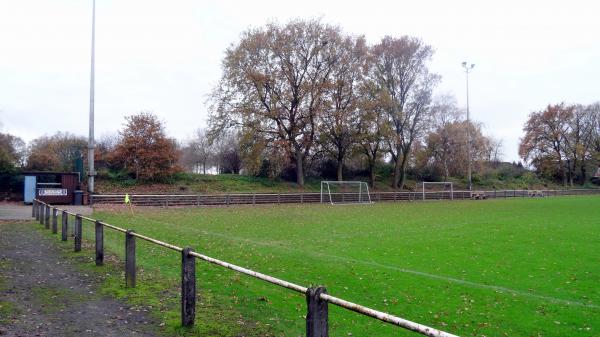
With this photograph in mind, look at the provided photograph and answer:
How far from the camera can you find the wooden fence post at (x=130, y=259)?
7.50 meters

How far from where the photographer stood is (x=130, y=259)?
764 centimetres

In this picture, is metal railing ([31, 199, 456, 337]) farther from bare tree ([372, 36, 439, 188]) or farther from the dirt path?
bare tree ([372, 36, 439, 188])

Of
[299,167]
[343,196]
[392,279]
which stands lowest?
[392,279]

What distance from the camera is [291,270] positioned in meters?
9.93

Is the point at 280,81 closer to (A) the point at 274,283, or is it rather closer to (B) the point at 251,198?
(B) the point at 251,198

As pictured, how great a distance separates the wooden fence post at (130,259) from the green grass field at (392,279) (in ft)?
0.57

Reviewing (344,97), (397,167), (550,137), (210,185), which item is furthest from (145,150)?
(550,137)

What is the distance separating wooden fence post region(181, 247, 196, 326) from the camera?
5.67 meters

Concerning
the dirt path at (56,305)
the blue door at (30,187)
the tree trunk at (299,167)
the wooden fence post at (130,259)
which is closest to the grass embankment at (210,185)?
the tree trunk at (299,167)

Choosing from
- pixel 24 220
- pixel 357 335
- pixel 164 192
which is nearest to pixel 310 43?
pixel 164 192

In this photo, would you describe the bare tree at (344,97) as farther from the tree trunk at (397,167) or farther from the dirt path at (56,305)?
the dirt path at (56,305)

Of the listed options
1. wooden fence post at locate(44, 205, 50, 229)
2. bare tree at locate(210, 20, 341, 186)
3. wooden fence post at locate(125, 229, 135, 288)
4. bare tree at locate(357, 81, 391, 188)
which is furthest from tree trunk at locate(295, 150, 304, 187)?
wooden fence post at locate(125, 229, 135, 288)

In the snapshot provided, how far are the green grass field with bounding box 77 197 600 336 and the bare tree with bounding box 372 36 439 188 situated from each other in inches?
1332

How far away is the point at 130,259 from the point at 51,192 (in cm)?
2669
